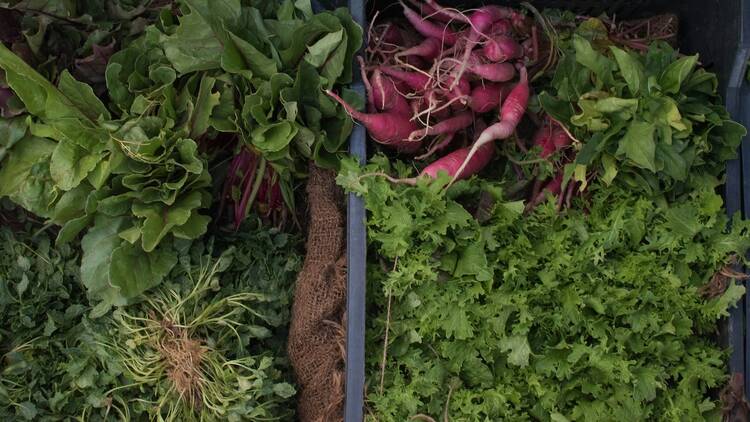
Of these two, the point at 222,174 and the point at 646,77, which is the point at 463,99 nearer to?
the point at 646,77

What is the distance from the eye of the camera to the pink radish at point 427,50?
1.78 metres

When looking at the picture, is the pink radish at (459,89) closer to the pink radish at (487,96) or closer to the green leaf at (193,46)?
the pink radish at (487,96)

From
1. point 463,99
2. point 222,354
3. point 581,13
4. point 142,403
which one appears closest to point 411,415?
point 222,354

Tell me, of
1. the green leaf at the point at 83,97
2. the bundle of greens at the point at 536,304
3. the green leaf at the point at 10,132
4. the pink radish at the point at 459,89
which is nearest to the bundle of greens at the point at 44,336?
the green leaf at the point at 10,132

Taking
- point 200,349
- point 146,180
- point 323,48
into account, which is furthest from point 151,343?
Result: point 323,48

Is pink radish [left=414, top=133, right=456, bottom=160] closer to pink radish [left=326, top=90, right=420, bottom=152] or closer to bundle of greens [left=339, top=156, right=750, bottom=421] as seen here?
pink radish [left=326, top=90, right=420, bottom=152]

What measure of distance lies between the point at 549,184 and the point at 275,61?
0.80m

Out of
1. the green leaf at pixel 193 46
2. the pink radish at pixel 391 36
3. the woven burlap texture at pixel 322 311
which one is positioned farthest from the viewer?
the pink radish at pixel 391 36

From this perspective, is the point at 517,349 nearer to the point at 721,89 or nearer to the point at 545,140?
the point at 545,140

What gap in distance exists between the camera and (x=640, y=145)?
1.59 metres

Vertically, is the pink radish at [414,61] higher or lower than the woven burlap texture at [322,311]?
higher

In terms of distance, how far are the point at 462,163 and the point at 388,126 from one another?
0.71 ft

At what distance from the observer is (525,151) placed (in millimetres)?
1818

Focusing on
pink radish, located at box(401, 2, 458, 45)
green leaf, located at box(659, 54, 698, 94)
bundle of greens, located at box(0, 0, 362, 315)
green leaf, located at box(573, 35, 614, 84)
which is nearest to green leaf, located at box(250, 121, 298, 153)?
bundle of greens, located at box(0, 0, 362, 315)
